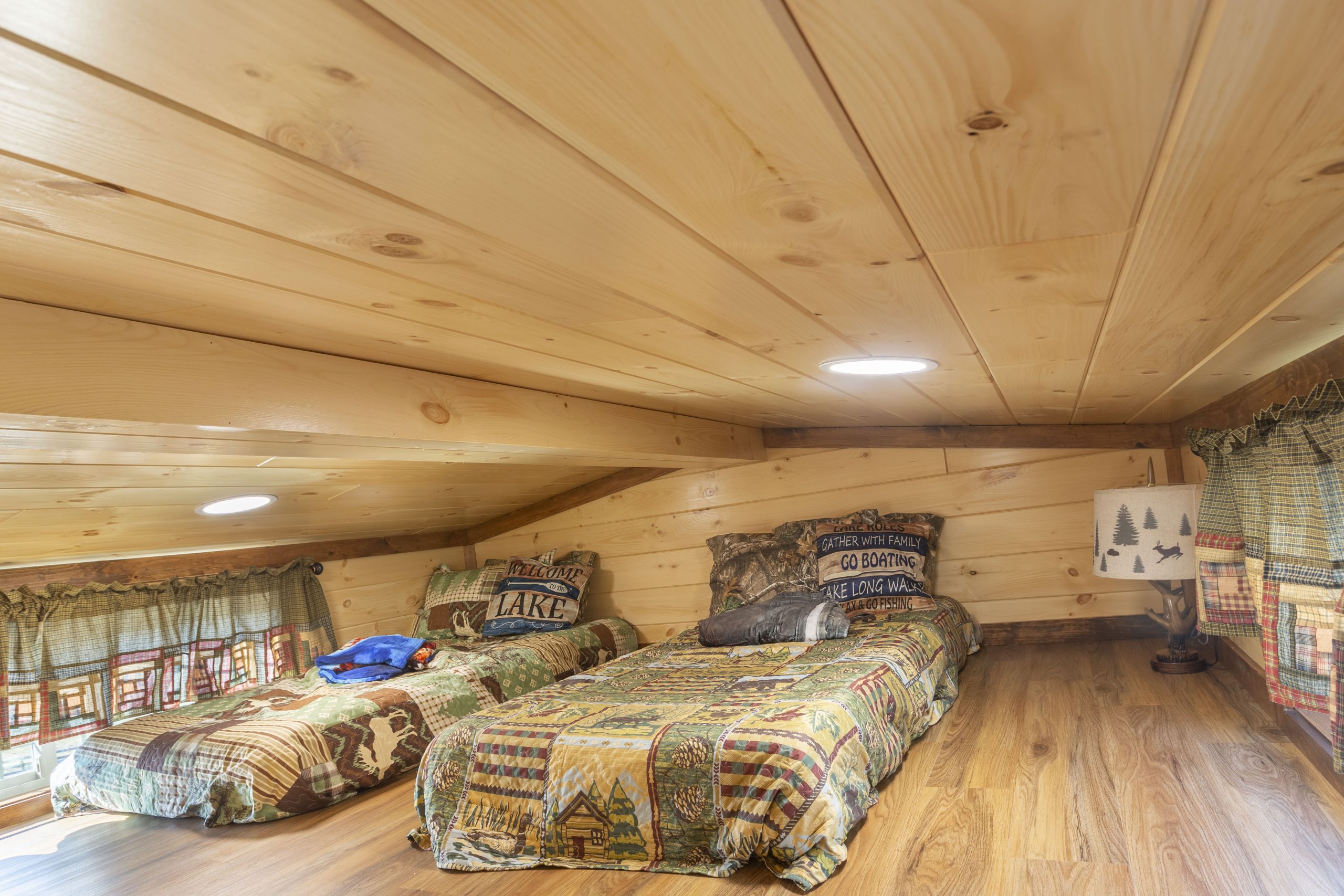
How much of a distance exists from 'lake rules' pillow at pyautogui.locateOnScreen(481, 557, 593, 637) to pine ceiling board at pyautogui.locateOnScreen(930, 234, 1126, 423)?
318 centimetres

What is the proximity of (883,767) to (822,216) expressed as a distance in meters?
2.17

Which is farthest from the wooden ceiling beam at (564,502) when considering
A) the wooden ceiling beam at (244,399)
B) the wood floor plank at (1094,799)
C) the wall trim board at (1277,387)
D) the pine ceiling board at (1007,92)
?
the pine ceiling board at (1007,92)

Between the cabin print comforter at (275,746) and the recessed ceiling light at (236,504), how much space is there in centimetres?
81

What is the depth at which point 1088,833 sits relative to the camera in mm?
2145

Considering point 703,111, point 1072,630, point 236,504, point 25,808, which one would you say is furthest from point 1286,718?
point 25,808

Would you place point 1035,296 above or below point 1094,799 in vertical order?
above

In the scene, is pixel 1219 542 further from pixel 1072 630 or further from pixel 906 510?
pixel 906 510

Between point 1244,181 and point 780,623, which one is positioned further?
point 780,623

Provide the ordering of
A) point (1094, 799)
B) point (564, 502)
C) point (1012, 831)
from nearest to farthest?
point (1012, 831)
point (1094, 799)
point (564, 502)

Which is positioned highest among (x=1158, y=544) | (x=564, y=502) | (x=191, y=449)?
(x=191, y=449)

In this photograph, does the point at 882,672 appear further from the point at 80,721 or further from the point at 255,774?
the point at 80,721

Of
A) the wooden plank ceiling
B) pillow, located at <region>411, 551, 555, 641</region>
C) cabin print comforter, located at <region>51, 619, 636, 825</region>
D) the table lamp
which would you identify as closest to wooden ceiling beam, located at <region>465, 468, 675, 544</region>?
pillow, located at <region>411, 551, 555, 641</region>

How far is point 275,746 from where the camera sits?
9.96 feet

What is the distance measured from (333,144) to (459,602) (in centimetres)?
441
